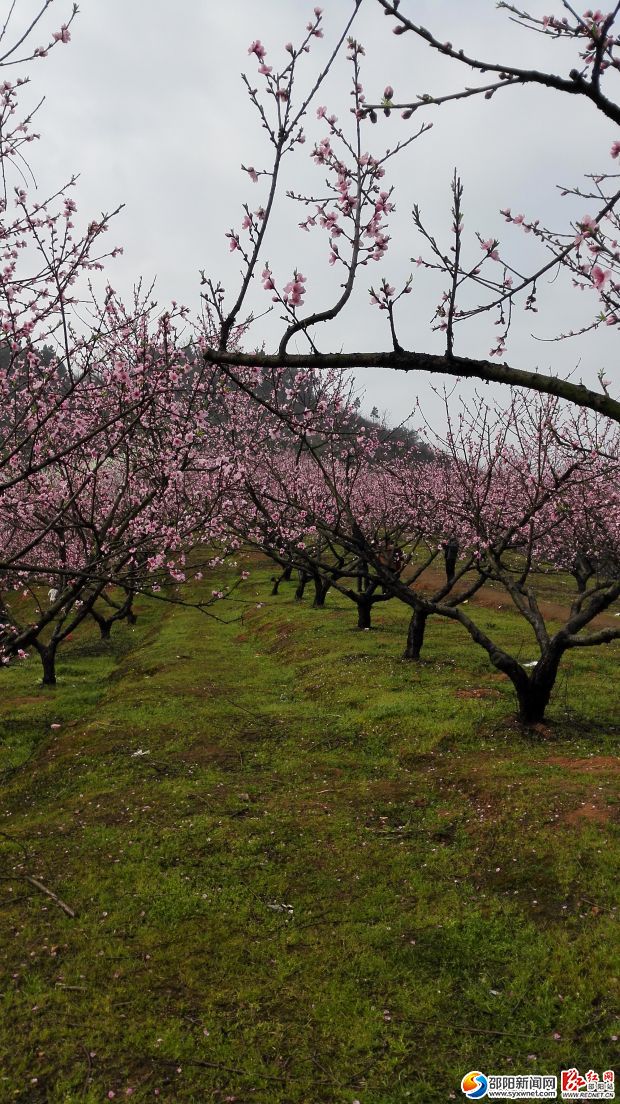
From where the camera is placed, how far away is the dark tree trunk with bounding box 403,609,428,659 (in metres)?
19.7

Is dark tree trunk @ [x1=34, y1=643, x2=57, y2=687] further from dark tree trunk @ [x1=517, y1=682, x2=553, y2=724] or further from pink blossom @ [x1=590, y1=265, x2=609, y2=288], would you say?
pink blossom @ [x1=590, y1=265, x2=609, y2=288]

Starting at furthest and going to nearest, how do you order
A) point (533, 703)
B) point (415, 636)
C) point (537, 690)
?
point (415, 636) < point (533, 703) < point (537, 690)

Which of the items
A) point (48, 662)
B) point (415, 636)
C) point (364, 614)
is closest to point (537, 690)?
point (415, 636)

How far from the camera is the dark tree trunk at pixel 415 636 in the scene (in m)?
19.7

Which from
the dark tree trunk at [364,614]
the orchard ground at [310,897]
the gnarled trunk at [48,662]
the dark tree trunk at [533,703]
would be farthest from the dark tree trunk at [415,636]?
the gnarled trunk at [48,662]

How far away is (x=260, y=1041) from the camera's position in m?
6.23

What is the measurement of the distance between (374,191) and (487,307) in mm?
1954

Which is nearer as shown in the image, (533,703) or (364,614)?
(533,703)

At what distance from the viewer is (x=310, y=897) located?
8.61 metres

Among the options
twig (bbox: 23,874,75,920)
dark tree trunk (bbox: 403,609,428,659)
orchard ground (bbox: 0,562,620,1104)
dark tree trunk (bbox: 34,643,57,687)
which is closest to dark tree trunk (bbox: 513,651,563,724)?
orchard ground (bbox: 0,562,620,1104)

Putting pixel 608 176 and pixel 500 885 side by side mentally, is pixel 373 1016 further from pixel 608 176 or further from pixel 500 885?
pixel 608 176

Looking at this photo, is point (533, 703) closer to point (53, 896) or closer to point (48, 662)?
point (53, 896)

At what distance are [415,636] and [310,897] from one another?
11961 millimetres

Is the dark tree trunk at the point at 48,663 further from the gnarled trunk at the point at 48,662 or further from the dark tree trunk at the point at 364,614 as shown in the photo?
the dark tree trunk at the point at 364,614
